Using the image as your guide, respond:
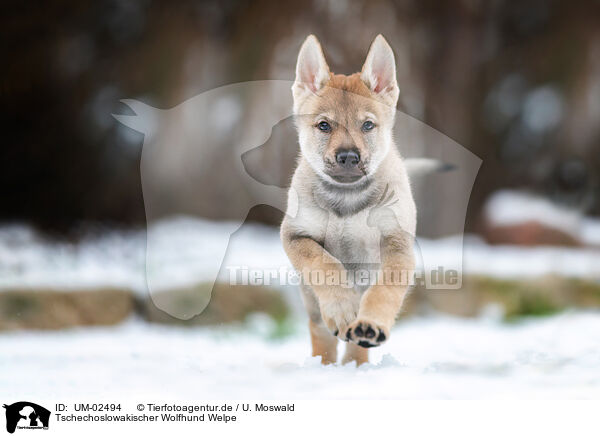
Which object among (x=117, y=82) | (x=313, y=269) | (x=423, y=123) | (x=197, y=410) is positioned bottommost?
(x=197, y=410)

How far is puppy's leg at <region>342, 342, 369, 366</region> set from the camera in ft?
4.00

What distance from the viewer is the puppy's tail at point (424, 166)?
122cm

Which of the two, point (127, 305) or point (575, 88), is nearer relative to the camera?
point (127, 305)

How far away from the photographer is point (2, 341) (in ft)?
7.86

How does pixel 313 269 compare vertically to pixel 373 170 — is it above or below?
below

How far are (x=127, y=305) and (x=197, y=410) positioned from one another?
149cm

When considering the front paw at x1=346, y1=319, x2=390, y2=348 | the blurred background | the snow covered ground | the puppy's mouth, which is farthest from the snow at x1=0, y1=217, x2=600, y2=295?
the front paw at x1=346, y1=319, x2=390, y2=348


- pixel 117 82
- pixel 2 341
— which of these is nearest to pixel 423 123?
pixel 117 82

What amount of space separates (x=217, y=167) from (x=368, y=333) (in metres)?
1.29

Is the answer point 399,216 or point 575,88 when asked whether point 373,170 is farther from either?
point 575,88

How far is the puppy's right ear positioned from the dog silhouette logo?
892 mm

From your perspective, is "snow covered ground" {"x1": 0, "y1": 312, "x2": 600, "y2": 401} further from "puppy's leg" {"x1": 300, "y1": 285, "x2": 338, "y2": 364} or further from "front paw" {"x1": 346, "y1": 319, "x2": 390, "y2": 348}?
"front paw" {"x1": 346, "y1": 319, "x2": 390, "y2": 348}

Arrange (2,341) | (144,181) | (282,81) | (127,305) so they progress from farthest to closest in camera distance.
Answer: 1. (127,305)
2. (2,341)
3. (144,181)
4. (282,81)

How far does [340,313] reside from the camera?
996 mm
